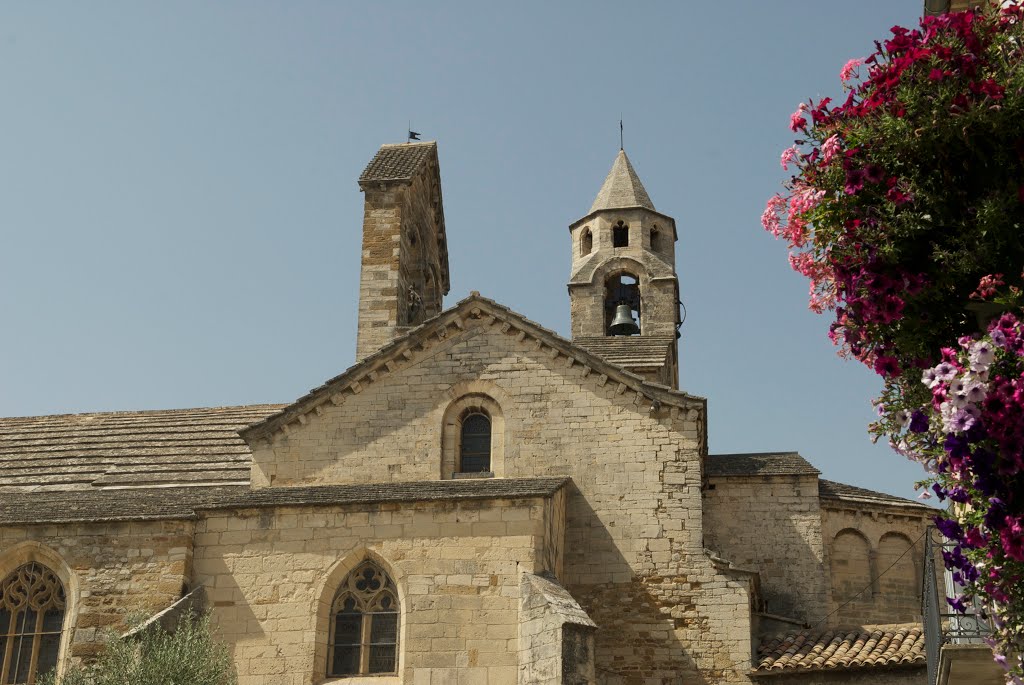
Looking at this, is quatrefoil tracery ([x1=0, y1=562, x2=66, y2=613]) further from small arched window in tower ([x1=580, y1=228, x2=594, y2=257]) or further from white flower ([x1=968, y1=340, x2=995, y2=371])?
white flower ([x1=968, y1=340, x2=995, y2=371])

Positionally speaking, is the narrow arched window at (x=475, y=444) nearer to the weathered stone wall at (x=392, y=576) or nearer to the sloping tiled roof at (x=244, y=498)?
the sloping tiled roof at (x=244, y=498)

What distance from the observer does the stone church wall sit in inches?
790

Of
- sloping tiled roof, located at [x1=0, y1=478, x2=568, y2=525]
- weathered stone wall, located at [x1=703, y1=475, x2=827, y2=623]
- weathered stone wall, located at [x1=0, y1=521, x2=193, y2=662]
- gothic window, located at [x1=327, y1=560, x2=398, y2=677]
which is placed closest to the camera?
gothic window, located at [x1=327, y1=560, x2=398, y2=677]

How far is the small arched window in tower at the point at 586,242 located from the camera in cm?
3150

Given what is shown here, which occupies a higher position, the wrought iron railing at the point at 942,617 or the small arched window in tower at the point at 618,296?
the small arched window in tower at the point at 618,296

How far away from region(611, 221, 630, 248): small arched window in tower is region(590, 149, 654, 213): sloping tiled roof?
473 mm

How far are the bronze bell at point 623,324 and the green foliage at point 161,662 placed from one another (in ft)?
43.8

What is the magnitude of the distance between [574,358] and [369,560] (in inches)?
205

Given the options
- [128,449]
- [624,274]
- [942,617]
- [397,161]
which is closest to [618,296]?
[624,274]

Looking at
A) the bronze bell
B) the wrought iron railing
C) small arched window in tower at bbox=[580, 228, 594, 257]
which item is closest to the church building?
the bronze bell

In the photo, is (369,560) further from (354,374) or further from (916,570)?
(916,570)

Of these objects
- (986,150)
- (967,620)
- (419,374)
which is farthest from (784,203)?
(419,374)

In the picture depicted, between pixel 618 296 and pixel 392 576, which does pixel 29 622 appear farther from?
pixel 618 296

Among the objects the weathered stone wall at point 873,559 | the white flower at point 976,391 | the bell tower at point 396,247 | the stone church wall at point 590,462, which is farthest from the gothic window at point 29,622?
the white flower at point 976,391
